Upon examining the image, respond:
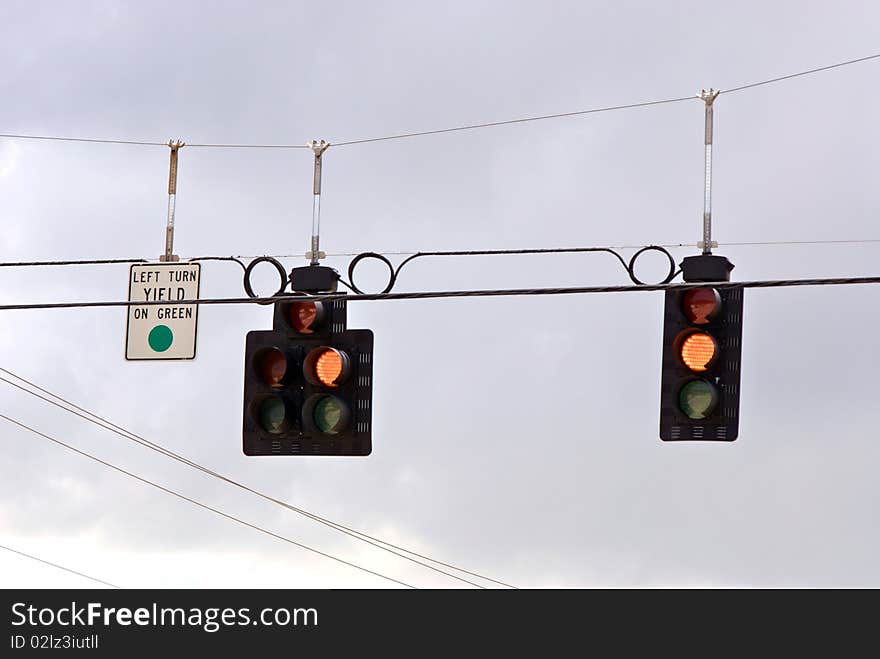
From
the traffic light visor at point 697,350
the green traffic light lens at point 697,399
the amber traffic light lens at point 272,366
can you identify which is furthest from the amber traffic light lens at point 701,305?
the amber traffic light lens at point 272,366

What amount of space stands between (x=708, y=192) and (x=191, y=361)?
15.3 ft

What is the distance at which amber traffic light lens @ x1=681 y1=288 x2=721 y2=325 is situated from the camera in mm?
10086

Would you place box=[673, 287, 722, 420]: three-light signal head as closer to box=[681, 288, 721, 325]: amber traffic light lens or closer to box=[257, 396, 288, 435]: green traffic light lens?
box=[681, 288, 721, 325]: amber traffic light lens

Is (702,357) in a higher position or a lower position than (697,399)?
higher

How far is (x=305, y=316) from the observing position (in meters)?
10.5

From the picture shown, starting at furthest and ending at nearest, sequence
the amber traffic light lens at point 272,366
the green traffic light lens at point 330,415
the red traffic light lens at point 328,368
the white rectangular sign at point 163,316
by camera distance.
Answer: the white rectangular sign at point 163,316 < the amber traffic light lens at point 272,366 < the red traffic light lens at point 328,368 < the green traffic light lens at point 330,415

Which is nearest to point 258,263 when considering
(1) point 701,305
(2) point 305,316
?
(2) point 305,316

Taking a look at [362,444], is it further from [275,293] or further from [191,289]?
[191,289]

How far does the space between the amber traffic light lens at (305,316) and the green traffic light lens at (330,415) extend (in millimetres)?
604

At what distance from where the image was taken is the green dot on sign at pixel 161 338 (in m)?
11.7

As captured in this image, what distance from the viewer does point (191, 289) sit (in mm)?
11641

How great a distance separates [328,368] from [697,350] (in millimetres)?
2799

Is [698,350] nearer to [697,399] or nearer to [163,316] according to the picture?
[697,399]

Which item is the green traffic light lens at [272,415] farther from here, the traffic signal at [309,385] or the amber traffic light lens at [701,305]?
the amber traffic light lens at [701,305]
